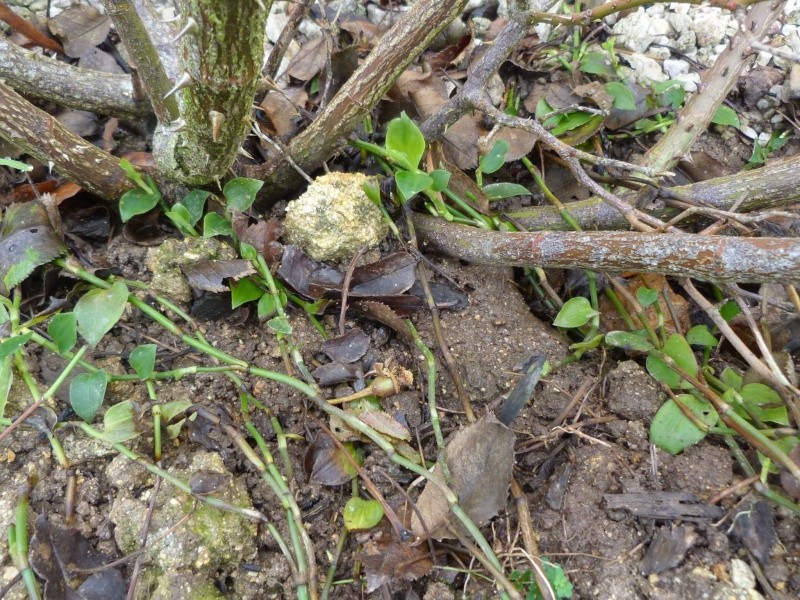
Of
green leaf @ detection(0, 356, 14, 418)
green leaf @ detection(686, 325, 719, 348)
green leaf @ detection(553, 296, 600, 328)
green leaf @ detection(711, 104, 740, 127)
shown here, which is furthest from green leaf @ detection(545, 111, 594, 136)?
green leaf @ detection(0, 356, 14, 418)

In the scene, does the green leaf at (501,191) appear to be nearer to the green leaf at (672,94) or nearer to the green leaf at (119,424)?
the green leaf at (672,94)

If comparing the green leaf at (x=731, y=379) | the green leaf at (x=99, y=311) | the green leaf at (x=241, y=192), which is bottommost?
the green leaf at (x=731, y=379)

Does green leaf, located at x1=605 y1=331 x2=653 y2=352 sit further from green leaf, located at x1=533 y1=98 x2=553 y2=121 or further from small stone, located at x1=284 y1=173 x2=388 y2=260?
green leaf, located at x1=533 y1=98 x2=553 y2=121

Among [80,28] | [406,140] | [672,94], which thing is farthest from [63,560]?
[672,94]

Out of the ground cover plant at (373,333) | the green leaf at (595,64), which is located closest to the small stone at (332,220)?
the ground cover plant at (373,333)

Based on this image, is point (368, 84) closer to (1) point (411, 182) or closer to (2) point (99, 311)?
(1) point (411, 182)

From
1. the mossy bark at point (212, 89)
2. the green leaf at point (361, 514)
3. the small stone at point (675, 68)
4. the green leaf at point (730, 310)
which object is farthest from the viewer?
the small stone at point (675, 68)

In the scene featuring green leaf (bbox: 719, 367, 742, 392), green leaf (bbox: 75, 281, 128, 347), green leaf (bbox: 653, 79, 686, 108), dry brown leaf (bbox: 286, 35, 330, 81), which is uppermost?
dry brown leaf (bbox: 286, 35, 330, 81)
